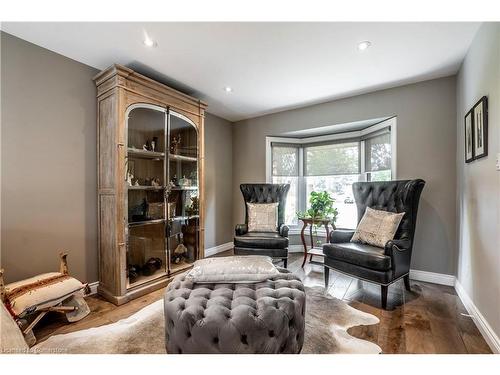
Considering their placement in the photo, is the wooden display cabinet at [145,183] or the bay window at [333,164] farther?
the bay window at [333,164]

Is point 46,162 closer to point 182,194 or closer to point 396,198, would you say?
point 182,194

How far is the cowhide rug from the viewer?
1.58 meters

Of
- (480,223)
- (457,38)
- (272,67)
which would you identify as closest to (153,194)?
(272,67)

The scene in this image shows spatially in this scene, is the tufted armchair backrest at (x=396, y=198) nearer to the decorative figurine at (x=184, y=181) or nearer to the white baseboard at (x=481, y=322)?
the white baseboard at (x=481, y=322)

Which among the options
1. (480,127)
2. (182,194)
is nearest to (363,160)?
(480,127)

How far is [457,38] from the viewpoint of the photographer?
6.63 ft

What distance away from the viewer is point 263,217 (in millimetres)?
3502

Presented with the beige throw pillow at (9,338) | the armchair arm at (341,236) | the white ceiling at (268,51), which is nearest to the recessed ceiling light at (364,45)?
the white ceiling at (268,51)

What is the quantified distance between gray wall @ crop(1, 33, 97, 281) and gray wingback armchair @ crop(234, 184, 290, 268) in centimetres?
174

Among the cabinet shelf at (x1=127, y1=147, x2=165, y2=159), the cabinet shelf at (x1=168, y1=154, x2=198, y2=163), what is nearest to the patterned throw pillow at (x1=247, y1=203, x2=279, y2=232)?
the cabinet shelf at (x1=168, y1=154, x2=198, y2=163)

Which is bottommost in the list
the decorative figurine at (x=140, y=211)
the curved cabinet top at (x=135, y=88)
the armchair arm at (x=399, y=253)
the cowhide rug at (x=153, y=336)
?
the cowhide rug at (x=153, y=336)

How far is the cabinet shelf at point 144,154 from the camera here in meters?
2.46

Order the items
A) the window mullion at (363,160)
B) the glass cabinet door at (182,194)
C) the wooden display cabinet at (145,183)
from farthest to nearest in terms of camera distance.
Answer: the window mullion at (363,160)
the glass cabinet door at (182,194)
the wooden display cabinet at (145,183)

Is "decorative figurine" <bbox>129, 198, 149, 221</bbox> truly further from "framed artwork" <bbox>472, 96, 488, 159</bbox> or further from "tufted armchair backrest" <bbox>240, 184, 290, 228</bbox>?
"framed artwork" <bbox>472, 96, 488, 159</bbox>
